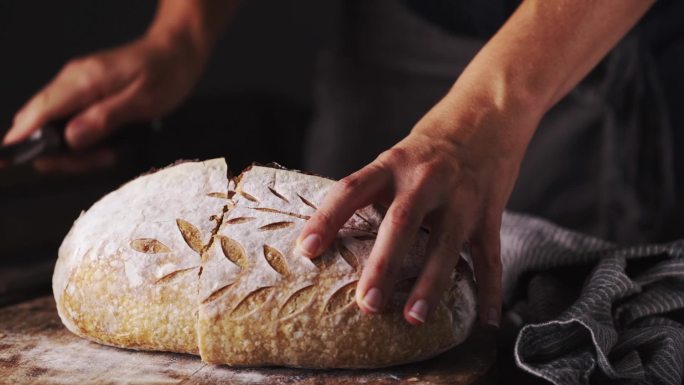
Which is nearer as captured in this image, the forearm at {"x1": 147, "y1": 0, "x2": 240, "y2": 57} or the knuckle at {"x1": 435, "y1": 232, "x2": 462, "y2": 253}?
the knuckle at {"x1": 435, "y1": 232, "x2": 462, "y2": 253}

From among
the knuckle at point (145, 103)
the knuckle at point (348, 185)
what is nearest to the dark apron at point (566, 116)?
the knuckle at point (145, 103)

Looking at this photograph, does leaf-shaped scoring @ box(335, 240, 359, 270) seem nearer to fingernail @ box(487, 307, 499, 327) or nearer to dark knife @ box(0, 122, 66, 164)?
fingernail @ box(487, 307, 499, 327)

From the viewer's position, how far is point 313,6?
265 centimetres

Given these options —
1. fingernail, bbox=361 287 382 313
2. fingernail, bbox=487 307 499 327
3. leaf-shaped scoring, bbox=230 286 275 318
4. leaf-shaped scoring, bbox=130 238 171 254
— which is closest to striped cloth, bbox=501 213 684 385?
fingernail, bbox=487 307 499 327

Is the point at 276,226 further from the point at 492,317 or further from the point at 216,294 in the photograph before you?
the point at 492,317

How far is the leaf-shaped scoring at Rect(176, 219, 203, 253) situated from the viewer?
3.02ft

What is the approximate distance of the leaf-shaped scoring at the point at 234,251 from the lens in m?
0.90

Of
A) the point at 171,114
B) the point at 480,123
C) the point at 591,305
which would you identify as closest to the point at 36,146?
the point at 171,114

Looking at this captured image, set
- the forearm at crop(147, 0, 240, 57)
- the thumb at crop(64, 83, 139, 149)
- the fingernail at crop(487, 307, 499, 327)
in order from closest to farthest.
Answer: the fingernail at crop(487, 307, 499, 327) → the thumb at crop(64, 83, 139, 149) → the forearm at crop(147, 0, 240, 57)

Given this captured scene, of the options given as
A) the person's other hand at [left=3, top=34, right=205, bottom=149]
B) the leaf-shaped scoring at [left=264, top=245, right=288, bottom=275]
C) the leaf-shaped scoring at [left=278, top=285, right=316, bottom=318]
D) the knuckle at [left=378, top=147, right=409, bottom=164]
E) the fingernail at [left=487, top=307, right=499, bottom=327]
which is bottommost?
the fingernail at [left=487, top=307, right=499, bottom=327]

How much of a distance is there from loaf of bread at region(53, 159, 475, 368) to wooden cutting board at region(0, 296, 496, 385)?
1cm

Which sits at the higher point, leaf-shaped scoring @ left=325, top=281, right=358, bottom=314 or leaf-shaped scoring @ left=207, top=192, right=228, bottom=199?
leaf-shaped scoring @ left=207, top=192, right=228, bottom=199

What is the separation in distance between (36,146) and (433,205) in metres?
0.99

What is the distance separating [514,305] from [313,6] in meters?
1.67
